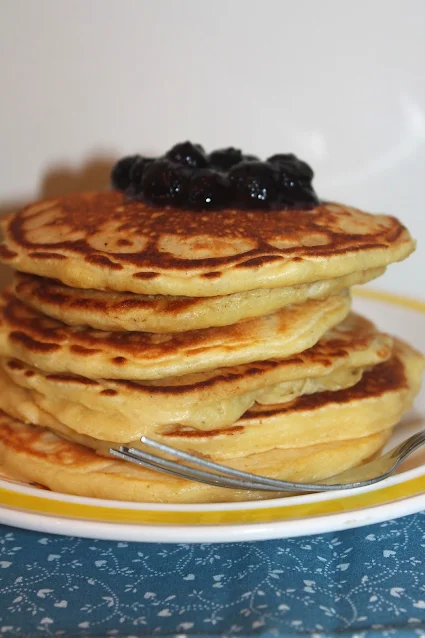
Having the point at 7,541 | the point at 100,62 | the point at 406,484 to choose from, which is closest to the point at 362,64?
the point at 100,62

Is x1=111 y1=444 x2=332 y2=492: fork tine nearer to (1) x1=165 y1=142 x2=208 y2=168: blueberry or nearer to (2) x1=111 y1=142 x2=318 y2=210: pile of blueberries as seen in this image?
(2) x1=111 y1=142 x2=318 y2=210: pile of blueberries

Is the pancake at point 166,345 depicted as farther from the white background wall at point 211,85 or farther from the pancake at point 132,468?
the white background wall at point 211,85

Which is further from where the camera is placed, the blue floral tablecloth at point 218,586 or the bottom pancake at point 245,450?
the bottom pancake at point 245,450

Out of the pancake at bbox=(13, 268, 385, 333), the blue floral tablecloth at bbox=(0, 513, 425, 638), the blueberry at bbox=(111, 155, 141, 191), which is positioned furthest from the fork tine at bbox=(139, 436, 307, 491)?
the blueberry at bbox=(111, 155, 141, 191)

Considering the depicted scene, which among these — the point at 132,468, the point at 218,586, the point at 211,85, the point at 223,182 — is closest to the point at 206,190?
the point at 223,182

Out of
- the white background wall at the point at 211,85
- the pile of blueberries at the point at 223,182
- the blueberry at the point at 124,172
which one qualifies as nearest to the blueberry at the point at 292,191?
the pile of blueberries at the point at 223,182

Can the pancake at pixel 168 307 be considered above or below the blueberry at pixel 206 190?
below

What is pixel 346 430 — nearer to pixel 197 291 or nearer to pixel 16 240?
pixel 197 291
